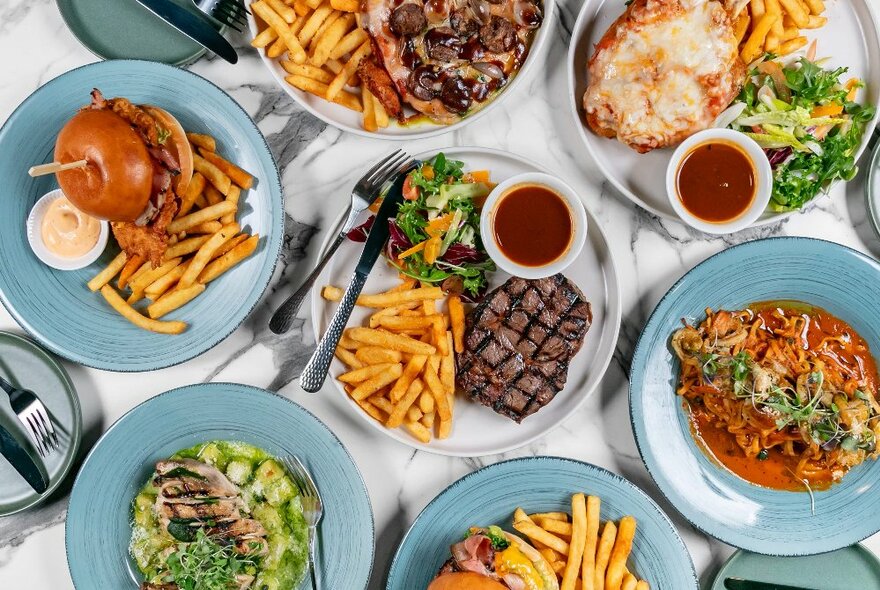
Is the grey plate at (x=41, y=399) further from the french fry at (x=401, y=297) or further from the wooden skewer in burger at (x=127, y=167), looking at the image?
the french fry at (x=401, y=297)

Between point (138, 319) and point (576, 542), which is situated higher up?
point (138, 319)

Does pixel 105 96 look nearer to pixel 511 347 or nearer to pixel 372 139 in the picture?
pixel 372 139

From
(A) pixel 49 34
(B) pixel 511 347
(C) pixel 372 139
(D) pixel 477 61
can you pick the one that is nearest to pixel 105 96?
(A) pixel 49 34

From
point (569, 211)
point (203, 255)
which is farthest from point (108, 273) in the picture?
point (569, 211)

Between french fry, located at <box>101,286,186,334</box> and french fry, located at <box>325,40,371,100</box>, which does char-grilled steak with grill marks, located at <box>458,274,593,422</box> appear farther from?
french fry, located at <box>101,286,186,334</box>

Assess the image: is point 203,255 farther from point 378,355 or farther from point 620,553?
point 620,553

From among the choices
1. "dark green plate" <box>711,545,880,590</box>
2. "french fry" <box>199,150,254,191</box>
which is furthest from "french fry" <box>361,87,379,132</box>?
"dark green plate" <box>711,545,880,590</box>

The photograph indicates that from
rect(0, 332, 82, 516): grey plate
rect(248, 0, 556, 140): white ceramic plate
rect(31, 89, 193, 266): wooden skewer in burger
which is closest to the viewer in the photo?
rect(31, 89, 193, 266): wooden skewer in burger
